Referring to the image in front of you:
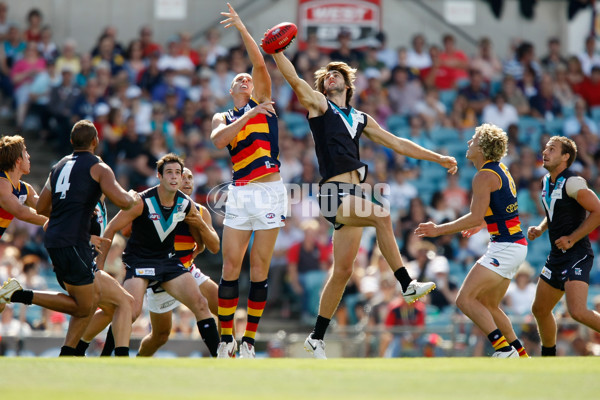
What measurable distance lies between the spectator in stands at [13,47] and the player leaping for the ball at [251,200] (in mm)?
10057

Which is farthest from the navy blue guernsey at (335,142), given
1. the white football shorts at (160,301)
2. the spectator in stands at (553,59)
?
the spectator in stands at (553,59)

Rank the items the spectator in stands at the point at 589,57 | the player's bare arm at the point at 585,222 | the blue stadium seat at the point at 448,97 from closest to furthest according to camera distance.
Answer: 1. the player's bare arm at the point at 585,222
2. the blue stadium seat at the point at 448,97
3. the spectator in stands at the point at 589,57

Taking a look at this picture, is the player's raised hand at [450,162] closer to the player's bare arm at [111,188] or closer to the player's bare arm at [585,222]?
the player's bare arm at [585,222]

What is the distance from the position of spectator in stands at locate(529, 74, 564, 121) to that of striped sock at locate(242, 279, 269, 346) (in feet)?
41.1

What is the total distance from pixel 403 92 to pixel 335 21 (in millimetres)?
3114

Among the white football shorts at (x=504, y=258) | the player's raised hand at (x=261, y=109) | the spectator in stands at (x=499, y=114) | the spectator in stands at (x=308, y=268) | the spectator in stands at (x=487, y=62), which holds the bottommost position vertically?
the spectator in stands at (x=308, y=268)

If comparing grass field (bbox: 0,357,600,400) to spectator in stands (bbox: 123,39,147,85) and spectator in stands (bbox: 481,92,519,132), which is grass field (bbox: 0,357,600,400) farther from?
spectator in stands (bbox: 481,92,519,132)

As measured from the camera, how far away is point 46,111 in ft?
56.1

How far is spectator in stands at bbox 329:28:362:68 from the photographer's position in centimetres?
1977

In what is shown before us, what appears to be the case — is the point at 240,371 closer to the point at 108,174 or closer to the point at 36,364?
the point at 36,364

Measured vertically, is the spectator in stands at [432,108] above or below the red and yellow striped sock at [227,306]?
above

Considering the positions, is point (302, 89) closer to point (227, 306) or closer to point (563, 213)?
point (227, 306)

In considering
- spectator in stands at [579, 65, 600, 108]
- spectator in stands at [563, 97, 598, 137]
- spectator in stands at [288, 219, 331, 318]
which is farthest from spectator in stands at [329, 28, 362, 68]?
spectator in stands at [288, 219, 331, 318]

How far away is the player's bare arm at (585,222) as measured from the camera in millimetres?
9180
